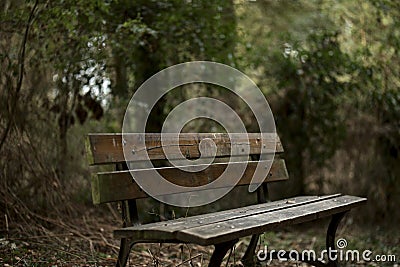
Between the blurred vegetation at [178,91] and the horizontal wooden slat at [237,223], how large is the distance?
191 centimetres

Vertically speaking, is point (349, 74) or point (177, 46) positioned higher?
point (177, 46)

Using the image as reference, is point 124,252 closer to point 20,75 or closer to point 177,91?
point 20,75

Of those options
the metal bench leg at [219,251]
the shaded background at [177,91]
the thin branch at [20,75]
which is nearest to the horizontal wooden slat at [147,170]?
the metal bench leg at [219,251]

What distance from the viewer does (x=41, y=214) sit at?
4398 mm

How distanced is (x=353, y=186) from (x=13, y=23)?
3.71 meters

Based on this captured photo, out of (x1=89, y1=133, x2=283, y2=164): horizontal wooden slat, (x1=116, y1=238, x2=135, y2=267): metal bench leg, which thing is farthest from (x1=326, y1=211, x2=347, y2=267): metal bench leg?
(x1=116, y1=238, x2=135, y2=267): metal bench leg

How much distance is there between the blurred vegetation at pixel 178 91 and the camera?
13.8ft

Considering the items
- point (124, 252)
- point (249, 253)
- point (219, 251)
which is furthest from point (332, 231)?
point (124, 252)

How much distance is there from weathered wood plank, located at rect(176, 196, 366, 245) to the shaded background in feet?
6.40

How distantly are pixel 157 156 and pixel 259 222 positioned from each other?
74 cm

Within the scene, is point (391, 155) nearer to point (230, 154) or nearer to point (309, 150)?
point (309, 150)

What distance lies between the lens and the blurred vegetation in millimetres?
4211

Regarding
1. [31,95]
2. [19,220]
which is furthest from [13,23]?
[19,220]

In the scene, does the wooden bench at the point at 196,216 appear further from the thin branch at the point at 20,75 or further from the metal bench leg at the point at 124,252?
the thin branch at the point at 20,75
